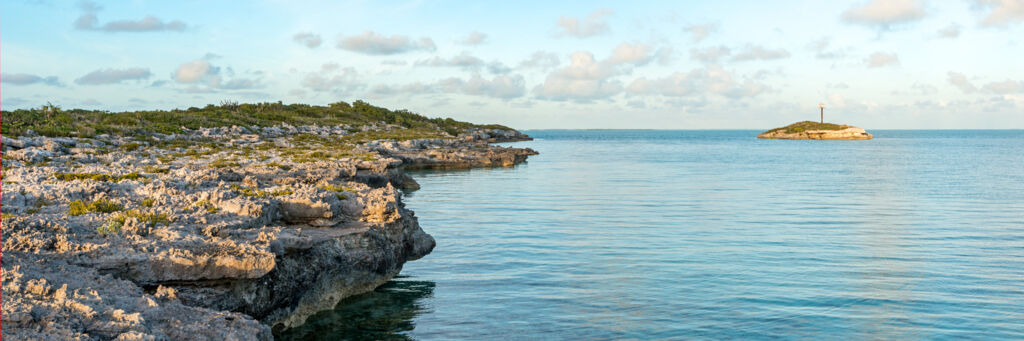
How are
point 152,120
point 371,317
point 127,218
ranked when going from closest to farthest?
point 127,218 → point 371,317 → point 152,120

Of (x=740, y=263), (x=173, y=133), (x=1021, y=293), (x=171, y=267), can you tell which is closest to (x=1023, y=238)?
(x=1021, y=293)

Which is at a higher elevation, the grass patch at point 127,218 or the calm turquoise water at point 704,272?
the grass patch at point 127,218

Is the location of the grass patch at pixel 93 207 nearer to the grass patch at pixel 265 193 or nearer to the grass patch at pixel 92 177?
the grass patch at pixel 265 193

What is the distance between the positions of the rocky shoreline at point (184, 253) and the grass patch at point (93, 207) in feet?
0.10

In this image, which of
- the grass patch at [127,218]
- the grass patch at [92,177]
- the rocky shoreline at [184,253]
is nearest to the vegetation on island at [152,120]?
the grass patch at [92,177]

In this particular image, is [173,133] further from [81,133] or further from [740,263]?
[740,263]

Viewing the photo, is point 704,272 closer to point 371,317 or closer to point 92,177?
point 371,317

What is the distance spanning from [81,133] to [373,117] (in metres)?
83.5

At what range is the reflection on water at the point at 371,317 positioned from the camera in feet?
47.2

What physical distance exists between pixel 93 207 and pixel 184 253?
3.79m

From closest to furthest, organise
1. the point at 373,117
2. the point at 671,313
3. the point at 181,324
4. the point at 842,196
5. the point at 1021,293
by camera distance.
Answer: the point at 181,324 < the point at 671,313 < the point at 1021,293 < the point at 842,196 < the point at 373,117

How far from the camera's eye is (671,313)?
52.2 feet

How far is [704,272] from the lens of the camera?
19891 mm

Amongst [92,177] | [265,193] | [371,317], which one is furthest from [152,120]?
[371,317]
